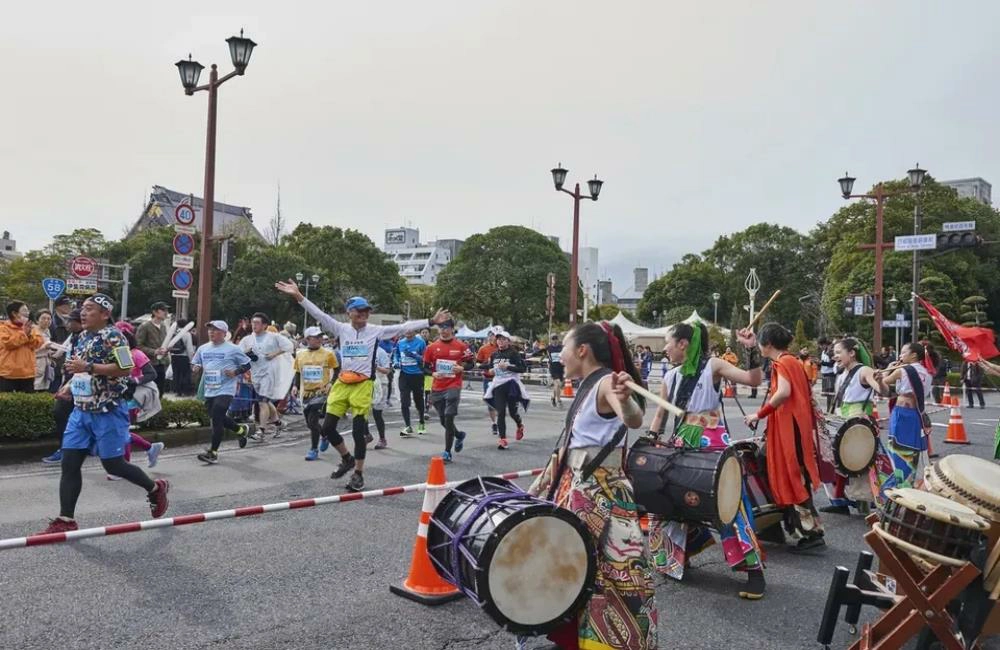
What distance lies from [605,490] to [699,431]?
7.83ft

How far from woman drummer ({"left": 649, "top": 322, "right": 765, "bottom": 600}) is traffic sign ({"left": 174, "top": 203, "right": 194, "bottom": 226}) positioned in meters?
10.9

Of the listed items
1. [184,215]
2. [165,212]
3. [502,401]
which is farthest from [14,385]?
[165,212]

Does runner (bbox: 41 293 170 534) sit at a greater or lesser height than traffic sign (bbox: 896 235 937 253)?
lesser

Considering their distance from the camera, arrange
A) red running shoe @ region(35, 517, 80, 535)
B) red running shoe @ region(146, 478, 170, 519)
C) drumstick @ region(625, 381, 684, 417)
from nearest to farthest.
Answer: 1. drumstick @ region(625, 381, 684, 417)
2. red running shoe @ region(35, 517, 80, 535)
3. red running shoe @ region(146, 478, 170, 519)

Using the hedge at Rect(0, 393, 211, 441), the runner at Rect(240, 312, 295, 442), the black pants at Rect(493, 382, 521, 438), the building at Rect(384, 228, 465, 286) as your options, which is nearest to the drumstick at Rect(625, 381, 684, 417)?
the black pants at Rect(493, 382, 521, 438)

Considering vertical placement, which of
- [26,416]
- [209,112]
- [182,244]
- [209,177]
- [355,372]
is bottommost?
[26,416]

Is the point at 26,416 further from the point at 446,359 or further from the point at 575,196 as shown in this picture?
the point at 575,196

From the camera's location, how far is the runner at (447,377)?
10.4 meters

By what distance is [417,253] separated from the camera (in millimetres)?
150625

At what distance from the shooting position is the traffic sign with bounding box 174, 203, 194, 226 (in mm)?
13930

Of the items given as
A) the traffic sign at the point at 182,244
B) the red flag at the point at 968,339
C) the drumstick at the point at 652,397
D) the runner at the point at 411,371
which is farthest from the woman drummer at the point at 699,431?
the traffic sign at the point at 182,244

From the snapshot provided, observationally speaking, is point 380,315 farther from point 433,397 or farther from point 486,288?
point 433,397

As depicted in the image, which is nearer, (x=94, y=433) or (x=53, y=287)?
(x=94, y=433)

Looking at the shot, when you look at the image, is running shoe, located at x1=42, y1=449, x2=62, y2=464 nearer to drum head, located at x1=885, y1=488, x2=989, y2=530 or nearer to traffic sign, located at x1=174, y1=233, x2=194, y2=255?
traffic sign, located at x1=174, y1=233, x2=194, y2=255
